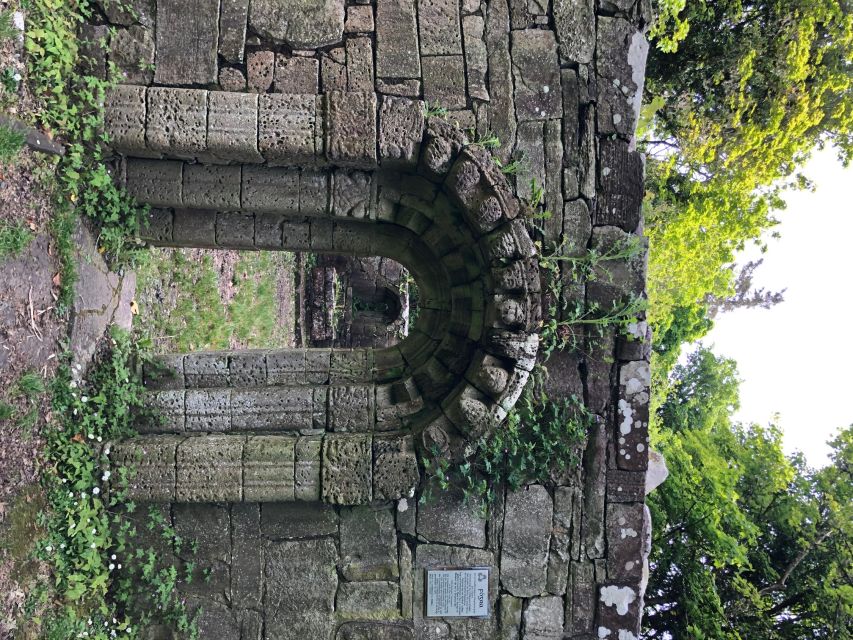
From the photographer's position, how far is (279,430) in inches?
184

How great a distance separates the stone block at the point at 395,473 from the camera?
4.26 metres

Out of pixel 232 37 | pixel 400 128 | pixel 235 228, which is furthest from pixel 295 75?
pixel 235 228

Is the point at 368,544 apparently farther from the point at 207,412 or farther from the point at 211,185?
the point at 211,185

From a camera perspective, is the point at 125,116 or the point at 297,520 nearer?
the point at 125,116

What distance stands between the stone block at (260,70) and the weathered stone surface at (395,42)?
0.75 m

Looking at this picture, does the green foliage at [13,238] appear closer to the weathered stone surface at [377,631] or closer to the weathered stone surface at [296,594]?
the weathered stone surface at [296,594]

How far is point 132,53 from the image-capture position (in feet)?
13.9

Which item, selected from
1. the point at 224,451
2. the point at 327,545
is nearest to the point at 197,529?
the point at 224,451

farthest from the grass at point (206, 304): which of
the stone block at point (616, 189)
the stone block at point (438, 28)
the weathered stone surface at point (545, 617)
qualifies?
the stone block at point (616, 189)

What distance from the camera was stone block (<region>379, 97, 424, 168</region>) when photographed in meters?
4.14

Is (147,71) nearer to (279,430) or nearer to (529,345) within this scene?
(279,430)

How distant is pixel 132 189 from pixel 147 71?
0.83 meters

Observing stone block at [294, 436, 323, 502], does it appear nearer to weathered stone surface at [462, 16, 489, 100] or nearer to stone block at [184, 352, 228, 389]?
stone block at [184, 352, 228, 389]

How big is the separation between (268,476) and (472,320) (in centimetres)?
186
